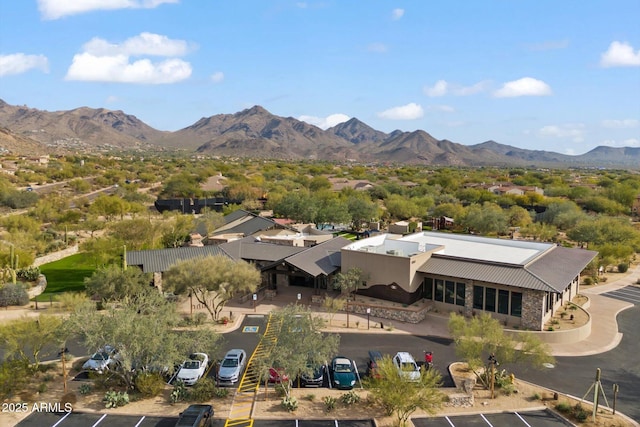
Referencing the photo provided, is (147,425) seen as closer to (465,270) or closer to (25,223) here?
(465,270)

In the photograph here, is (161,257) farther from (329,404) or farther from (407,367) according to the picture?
(407,367)

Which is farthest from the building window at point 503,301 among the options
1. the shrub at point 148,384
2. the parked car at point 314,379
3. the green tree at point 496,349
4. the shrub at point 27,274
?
the shrub at point 27,274

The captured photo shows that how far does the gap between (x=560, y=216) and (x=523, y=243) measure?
2829 cm

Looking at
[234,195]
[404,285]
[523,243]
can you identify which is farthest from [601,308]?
[234,195]

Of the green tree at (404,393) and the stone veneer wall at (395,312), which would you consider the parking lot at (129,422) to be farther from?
the stone veneer wall at (395,312)

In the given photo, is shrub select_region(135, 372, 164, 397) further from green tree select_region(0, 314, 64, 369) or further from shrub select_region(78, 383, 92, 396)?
green tree select_region(0, 314, 64, 369)

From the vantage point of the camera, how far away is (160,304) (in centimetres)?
2484

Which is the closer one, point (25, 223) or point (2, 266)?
point (2, 266)

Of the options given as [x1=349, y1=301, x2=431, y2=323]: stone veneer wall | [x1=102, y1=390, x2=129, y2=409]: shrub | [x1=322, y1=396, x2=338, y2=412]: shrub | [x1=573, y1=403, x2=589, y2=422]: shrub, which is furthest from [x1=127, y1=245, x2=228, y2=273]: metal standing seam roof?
[x1=573, y1=403, x2=589, y2=422]: shrub

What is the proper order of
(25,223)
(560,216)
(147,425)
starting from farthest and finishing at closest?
(560,216) < (25,223) < (147,425)

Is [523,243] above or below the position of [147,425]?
above

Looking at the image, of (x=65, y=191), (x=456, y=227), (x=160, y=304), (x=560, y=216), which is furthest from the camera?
(x=65, y=191)

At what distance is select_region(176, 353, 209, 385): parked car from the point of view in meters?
21.9

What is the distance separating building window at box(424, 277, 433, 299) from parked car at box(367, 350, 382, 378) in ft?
29.4
